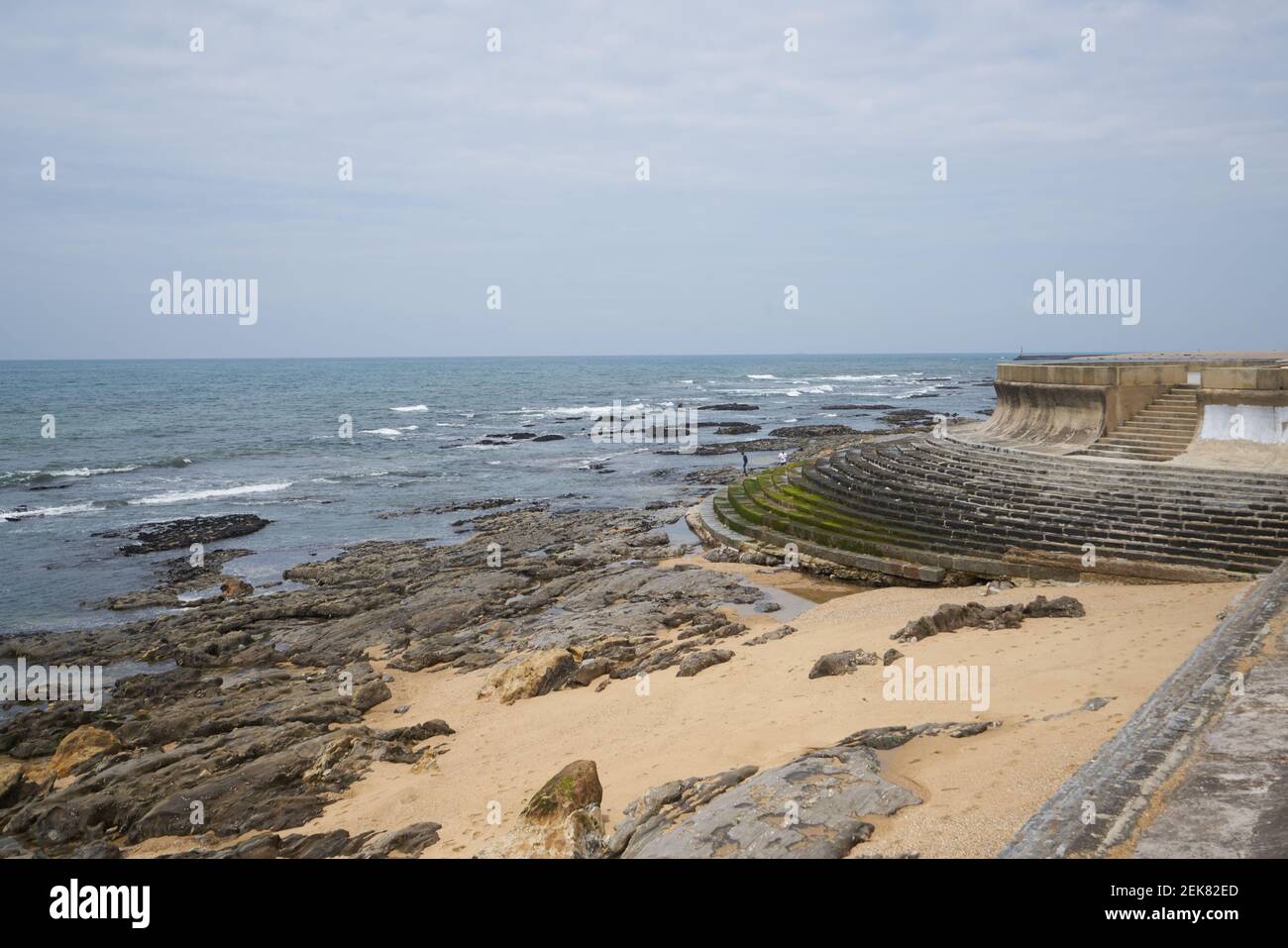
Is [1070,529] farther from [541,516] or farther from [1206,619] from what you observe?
[541,516]

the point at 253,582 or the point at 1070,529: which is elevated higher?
the point at 1070,529

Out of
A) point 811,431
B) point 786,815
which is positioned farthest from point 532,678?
point 811,431

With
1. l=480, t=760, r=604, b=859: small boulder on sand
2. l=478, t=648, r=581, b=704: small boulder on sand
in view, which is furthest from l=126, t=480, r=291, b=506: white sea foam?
l=480, t=760, r=604, b=859: small boulder on sand

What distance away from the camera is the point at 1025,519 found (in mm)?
18562

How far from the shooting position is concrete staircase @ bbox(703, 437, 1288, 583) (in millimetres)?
16328

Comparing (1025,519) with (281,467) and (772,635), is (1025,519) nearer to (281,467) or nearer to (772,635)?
(772,635)

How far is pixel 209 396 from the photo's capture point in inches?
3976

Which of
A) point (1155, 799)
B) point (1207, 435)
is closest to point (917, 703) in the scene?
point (1155, 799)

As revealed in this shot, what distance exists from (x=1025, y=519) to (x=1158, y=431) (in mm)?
4936

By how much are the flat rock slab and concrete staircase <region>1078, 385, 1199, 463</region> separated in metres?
15.3

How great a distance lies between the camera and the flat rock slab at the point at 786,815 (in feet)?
22.3

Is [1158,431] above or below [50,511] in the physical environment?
above

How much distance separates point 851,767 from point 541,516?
84.2 ft

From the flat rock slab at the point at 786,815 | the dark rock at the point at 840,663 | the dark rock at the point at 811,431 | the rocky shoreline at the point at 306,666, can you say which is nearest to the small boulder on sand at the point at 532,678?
the rocky shoreline at the point at 306,666
